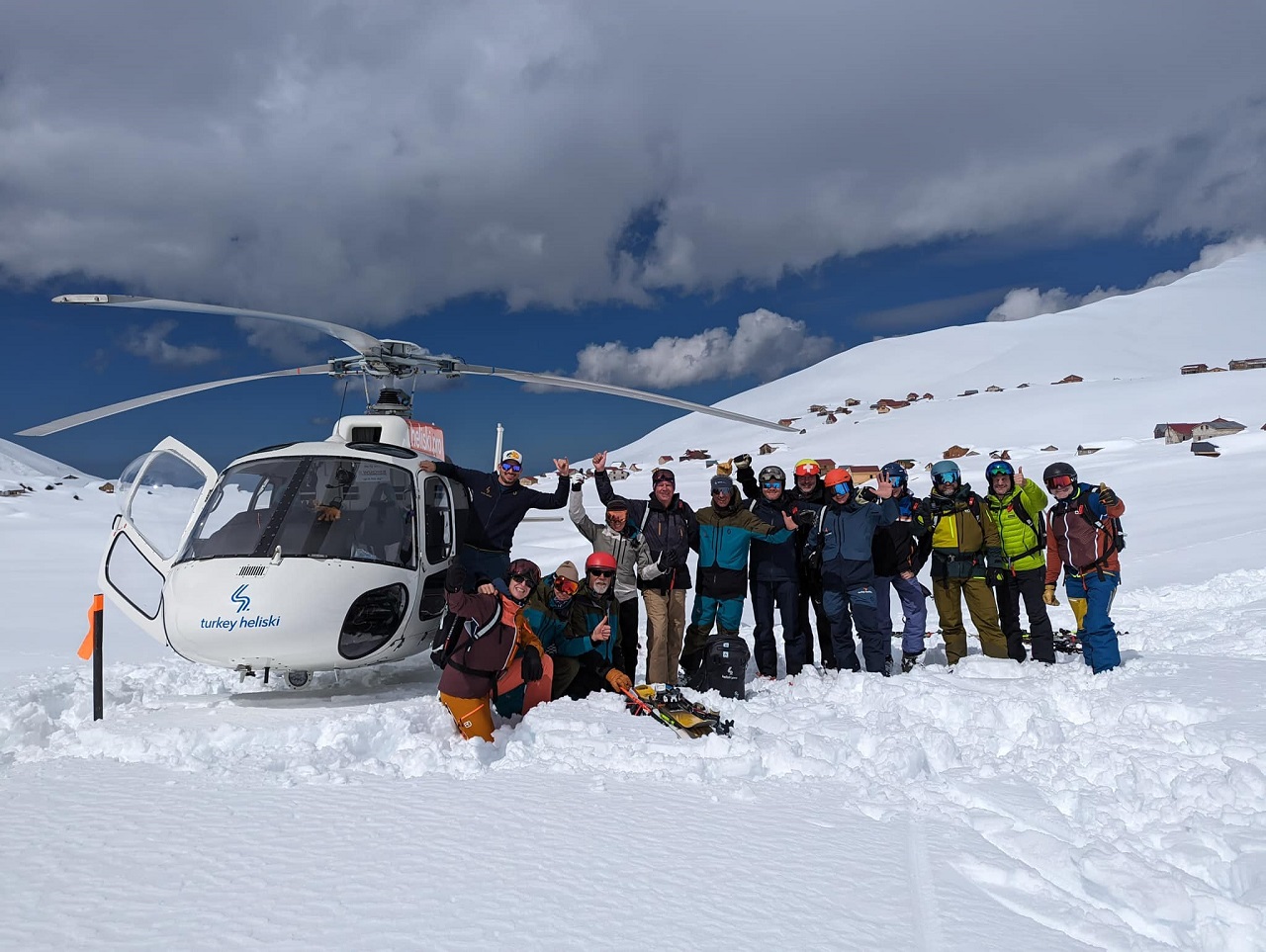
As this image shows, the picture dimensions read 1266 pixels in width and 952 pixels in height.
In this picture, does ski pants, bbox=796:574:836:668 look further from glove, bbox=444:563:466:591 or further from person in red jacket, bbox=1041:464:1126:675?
glove, bbox=444:563:466:591

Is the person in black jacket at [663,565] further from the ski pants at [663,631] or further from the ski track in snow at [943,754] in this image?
the ski track in snow at [943,754]

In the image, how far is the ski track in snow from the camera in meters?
3.11

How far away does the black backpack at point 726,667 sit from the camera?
589 cm

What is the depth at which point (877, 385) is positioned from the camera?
93188 mm

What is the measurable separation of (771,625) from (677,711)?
192cm

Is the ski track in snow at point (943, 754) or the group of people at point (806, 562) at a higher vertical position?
the group of people at point (806, 562)

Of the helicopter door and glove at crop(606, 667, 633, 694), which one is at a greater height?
the helicopter door

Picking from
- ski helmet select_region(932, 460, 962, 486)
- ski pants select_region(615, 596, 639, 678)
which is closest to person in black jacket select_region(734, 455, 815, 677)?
ski pants select_region(615, 596, 639, 678)

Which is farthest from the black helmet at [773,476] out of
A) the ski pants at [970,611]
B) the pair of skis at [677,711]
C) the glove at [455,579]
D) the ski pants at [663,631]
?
the glove at [455,579]

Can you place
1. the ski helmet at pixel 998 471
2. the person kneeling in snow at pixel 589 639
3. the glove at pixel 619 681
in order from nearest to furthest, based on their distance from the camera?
the glove at pixel 619 681 < the person kneeling in snow at pixel 589 639 < the ski helmet at pixel 998 471

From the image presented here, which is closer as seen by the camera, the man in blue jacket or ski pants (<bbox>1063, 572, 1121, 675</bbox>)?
ski pants (<bbox>1063, 572, 1121, 675</bbox>)

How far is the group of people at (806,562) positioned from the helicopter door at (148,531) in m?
2.00

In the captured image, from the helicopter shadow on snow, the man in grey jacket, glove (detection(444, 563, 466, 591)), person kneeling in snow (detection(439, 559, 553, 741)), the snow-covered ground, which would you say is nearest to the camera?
the snow-covered ground

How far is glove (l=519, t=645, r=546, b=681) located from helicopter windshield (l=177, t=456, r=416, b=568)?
146 centimetres
